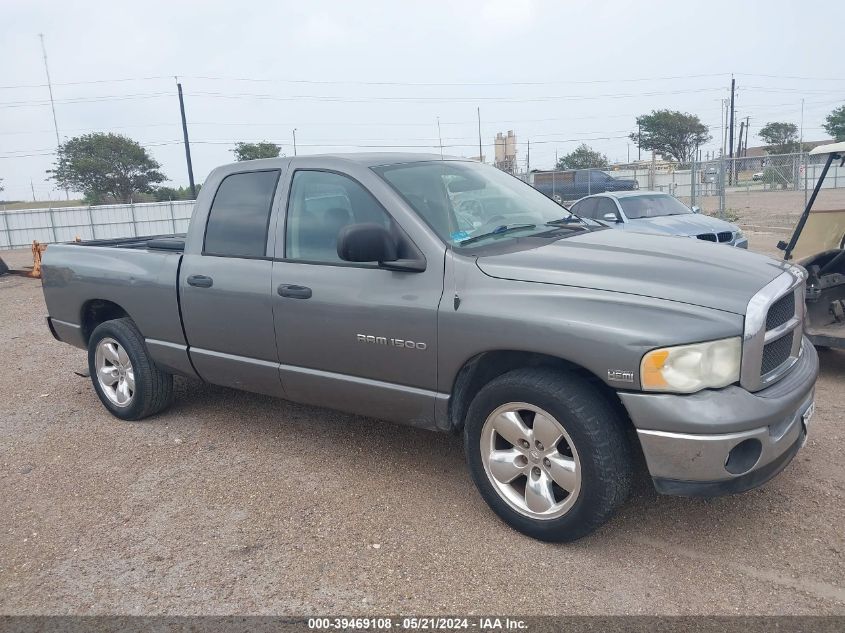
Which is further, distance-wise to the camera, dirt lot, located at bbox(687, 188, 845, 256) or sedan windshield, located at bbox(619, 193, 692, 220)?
dirt lot, located at bbox(687, 188, 845, 256)

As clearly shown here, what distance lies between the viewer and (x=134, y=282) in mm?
5047

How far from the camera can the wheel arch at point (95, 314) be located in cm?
556

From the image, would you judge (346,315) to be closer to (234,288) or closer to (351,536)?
(234,288)

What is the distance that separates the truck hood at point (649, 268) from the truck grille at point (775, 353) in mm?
287

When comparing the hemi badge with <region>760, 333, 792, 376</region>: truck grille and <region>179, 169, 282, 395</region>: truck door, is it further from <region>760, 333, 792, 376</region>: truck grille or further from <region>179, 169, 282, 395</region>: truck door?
<region>179, 169, 282, 395</region>: truck door

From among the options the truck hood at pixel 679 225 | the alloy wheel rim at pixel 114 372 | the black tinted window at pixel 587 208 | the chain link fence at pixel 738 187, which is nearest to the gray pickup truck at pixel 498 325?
the alloy wheel rim at pixel 114 372

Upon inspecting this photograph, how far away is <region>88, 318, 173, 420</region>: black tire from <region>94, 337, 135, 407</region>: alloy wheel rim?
0.11 feet

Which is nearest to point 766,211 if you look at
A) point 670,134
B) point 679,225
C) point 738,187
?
point 738,187

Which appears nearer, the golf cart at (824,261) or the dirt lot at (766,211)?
the golf cart at (824,261)

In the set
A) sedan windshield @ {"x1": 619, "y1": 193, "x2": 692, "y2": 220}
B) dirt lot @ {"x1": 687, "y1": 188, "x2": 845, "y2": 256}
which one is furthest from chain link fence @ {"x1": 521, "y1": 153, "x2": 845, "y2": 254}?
sedan windshield @ {"x1": 619, "y1": 193, "x2": 692, "y2": 220}

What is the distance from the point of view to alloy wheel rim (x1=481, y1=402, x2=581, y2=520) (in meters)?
3.21

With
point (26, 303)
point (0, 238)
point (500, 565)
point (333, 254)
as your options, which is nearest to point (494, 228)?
point (333, 254)

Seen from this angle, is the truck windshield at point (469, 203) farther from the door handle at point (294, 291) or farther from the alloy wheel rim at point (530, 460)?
the alloy wheel rim at point (530, 460)

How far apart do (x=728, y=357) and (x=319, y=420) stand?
10.2ft
